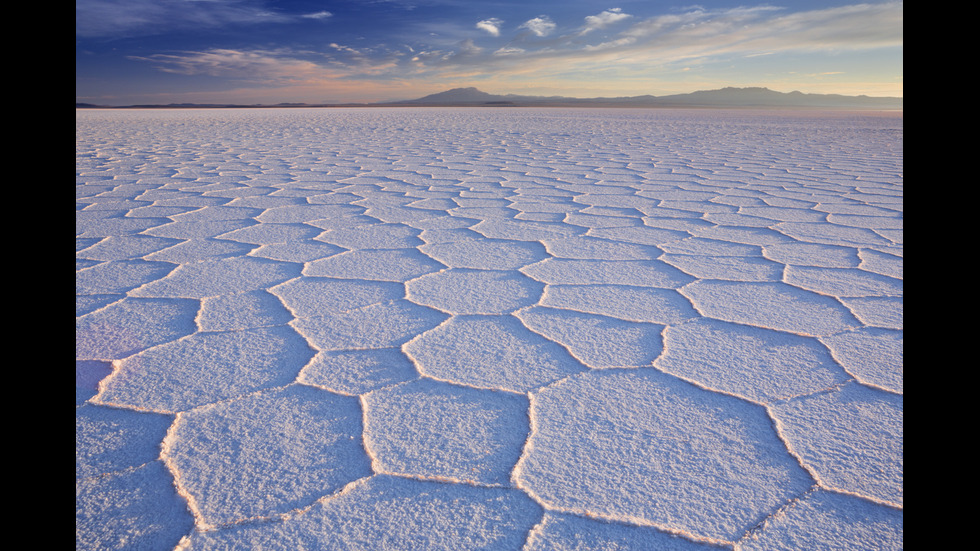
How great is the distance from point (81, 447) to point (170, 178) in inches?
136

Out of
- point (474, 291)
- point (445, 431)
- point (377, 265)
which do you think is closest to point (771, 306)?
point (474, 291)

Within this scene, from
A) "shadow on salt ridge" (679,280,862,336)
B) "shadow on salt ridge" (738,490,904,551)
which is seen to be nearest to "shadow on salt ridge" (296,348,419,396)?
"shadow on salt ridge" (738,490,904,551)

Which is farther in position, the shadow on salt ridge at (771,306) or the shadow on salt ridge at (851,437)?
the shadow on salt ridge at (771,306)

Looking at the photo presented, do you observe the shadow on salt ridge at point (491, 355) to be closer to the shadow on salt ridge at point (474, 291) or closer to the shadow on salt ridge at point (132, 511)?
the shadow on salt ridge at point (474, 291)

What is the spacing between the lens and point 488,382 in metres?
1.17

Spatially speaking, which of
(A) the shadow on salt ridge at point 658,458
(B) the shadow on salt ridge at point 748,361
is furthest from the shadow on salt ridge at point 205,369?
(B) the shadow on salt ridge at point 748,361

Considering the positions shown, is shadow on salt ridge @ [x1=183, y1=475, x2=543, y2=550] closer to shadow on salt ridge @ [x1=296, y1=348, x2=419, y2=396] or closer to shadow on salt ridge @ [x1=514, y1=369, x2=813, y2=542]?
shadow on salt ridge @ [x1=514, y1=369, x2=813, y2=542]

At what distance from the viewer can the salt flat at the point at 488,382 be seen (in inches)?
31.8

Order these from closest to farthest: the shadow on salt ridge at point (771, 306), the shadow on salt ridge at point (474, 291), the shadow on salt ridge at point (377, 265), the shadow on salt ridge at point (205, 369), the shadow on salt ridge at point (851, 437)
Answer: the shadow on salt ridge at point (851, 437) < the shadow on salt ridge at point (205, 369) < the shadow on salt ridge at point (771, 306) < the shadow on salt ridge at point (474, 291) < the shadow on salt ridge at point (377, 265)

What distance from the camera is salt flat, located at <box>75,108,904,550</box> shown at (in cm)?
81

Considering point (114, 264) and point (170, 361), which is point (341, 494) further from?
point (114, 264)

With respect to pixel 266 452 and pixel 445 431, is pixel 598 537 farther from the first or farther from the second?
pixel 266 452

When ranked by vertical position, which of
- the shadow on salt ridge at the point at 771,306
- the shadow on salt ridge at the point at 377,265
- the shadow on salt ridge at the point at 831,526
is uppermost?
the shadow on salt ridge at the point at 377,265
